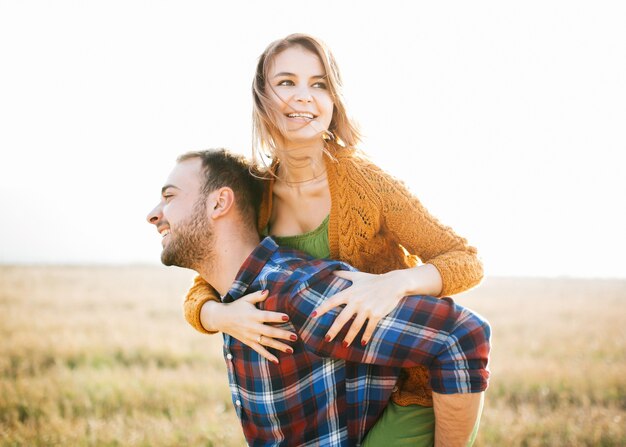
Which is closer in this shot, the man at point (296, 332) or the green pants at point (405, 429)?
the man at point (296, 332)

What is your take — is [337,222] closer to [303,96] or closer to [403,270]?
[403,270]

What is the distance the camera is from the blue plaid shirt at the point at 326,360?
8.08 feet

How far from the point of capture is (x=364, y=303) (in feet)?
8.19

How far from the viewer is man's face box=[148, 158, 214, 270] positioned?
324 cm

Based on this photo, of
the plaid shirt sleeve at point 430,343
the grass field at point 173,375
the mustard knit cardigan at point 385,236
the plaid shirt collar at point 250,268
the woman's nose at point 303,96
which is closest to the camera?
the plaid shirt sleeve at point 430,343

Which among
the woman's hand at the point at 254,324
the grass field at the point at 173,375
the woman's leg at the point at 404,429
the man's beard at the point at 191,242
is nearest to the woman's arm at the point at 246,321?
the woman's hand at the point at 254,324

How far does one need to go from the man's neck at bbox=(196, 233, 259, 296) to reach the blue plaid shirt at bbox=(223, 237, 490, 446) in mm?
188

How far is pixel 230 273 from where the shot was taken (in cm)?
Result: 327

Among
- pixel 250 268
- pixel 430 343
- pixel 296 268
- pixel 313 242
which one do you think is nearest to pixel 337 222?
pixel 313 242

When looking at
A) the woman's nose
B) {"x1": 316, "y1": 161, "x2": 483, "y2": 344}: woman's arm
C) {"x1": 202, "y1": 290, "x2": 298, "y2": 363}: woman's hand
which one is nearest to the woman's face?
the woman's nose

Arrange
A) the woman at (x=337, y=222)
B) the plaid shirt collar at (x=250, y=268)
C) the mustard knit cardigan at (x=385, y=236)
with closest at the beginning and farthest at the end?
the woman at (x=337, y=222), the mustard knit cardigan at (x=385, y=236), the plaid shirt collar at (x=250, y=268)

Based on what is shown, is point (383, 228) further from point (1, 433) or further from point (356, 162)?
point (1, 433)

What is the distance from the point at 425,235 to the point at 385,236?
0.38 meters

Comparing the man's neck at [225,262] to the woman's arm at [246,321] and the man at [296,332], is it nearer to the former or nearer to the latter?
the man at [296,332]
